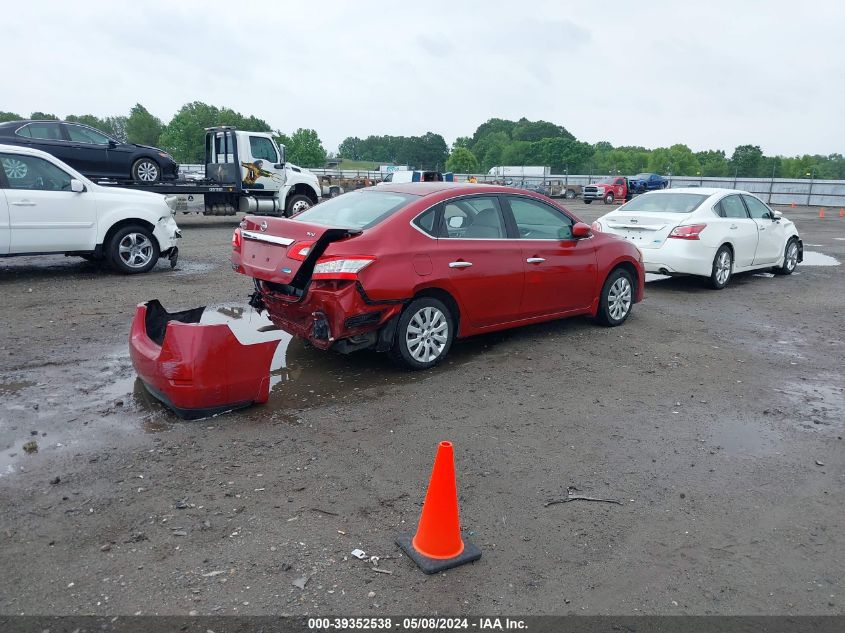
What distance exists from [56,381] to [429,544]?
12.8 feet

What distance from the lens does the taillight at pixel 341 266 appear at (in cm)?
543

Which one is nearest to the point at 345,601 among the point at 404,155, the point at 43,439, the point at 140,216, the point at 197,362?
the point at 197,362

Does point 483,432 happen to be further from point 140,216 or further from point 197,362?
point 140,216

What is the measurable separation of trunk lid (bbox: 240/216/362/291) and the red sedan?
0.01 metres

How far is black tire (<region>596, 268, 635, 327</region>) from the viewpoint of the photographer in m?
7.80

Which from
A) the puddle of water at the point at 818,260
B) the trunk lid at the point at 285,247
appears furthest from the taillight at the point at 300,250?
the puddle of water at the point at 818,260

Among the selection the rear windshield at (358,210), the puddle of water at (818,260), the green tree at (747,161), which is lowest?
the puddle of water at (818,260)

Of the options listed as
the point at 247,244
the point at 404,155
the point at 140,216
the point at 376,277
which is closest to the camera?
the point at 376,277

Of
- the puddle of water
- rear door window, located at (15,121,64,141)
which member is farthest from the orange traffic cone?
rear door window, located at (15,121,64,141)

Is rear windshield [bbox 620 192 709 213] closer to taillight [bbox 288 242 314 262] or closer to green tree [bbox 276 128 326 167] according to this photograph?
taillight [bbox 288 242 314 262]

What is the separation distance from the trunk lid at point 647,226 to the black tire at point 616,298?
2315mm

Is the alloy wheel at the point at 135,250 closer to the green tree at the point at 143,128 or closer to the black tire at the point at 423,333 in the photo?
the black tire at the point at 423,333

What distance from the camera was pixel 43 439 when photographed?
4.49 meters

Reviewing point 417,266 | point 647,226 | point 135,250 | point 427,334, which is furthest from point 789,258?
point 135,250
